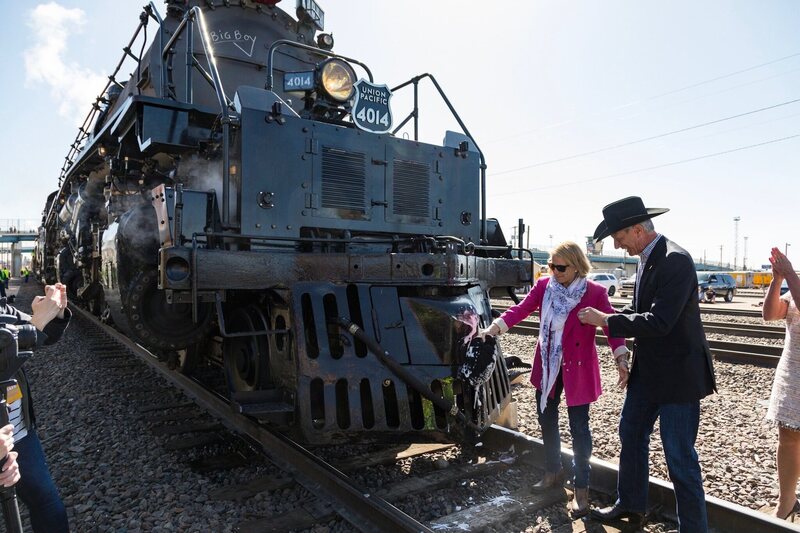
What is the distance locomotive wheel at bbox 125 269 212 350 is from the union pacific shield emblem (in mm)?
2019

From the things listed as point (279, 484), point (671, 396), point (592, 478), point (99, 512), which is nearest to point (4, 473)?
point (99, 512)

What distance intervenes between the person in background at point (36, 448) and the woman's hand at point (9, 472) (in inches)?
14.9

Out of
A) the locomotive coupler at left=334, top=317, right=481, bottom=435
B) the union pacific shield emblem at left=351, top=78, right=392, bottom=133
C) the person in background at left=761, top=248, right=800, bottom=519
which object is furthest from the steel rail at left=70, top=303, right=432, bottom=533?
the union pacific shield emblem at left=351, top=78, right=392, bottom=133

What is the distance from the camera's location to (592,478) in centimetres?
350

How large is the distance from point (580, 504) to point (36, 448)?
9.32 ft

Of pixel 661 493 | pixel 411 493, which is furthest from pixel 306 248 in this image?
pixel 661 493

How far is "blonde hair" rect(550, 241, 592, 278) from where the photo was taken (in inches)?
129

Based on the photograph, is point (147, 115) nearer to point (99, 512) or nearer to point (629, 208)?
point (99, 512)

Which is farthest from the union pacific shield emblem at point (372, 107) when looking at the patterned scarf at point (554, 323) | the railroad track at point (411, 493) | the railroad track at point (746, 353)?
the railroad track at point (746, 353)

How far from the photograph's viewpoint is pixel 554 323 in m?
3.28

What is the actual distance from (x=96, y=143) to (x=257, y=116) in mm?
3519

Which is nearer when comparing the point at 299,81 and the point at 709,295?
the point at 299,81

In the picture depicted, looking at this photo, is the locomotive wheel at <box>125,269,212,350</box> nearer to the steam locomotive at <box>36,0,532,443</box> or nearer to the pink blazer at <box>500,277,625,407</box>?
the steam locomotive at <box>36,0,532,443</box>

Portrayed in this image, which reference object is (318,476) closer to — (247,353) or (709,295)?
(247,353)
